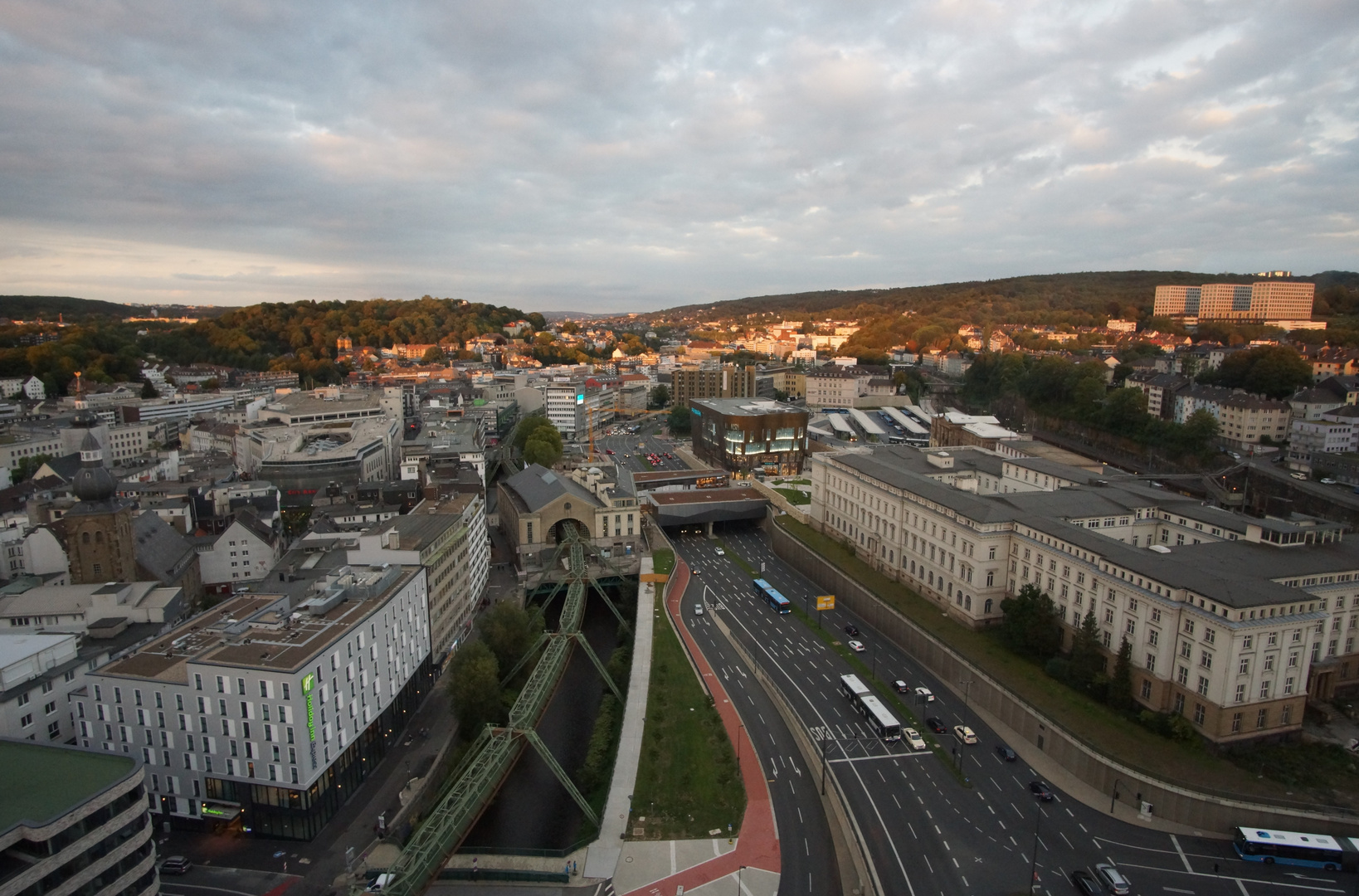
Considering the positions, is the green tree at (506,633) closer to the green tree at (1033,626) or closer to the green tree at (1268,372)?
the green tree at (1033,626)

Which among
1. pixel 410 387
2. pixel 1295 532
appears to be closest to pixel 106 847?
pixel 1295 532

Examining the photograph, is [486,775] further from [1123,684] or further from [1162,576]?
[1162,576]

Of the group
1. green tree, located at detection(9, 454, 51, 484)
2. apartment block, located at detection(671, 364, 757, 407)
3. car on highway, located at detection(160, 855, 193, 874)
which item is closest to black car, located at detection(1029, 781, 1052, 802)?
car on highway, located at detection(160, 855, 193, 874)

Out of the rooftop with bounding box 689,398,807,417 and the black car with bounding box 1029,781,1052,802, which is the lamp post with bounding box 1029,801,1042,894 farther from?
the rooftop with bounding box 689,398,807,417

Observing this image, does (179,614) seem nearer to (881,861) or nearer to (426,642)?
(426,642)

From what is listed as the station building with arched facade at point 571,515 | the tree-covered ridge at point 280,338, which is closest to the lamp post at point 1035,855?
the station building with arched facade at point 571,515

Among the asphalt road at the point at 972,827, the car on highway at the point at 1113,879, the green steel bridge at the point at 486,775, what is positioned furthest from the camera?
the asphalt road at the point at 972,827
